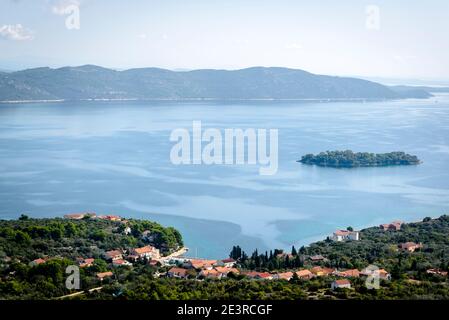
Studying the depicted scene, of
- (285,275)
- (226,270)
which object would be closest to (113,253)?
(226,270)

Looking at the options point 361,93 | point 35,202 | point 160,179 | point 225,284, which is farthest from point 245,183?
point 361,93

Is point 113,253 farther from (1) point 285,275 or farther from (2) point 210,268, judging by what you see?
(1) point 285,275

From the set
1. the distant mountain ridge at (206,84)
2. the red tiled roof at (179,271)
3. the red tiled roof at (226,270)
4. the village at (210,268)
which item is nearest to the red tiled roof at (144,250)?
the village at (210,268)

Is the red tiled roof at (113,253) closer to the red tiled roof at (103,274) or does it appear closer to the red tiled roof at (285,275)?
the red tiled roof at (103,274)

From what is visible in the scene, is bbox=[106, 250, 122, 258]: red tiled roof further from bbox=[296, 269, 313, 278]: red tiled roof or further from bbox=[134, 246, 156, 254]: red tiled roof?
bbox=[296, 269, 313, 278]: red tiled roof

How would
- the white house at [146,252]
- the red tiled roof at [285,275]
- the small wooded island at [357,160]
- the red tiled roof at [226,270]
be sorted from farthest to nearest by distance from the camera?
1. the small wooded island at [357,160]
2. the white house at [146,252]
3. the red tiled roof at [226,270]
4. the red tiled roof at [285,275]

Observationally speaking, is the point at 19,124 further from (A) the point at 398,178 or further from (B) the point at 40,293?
(B) the point at 40,293
